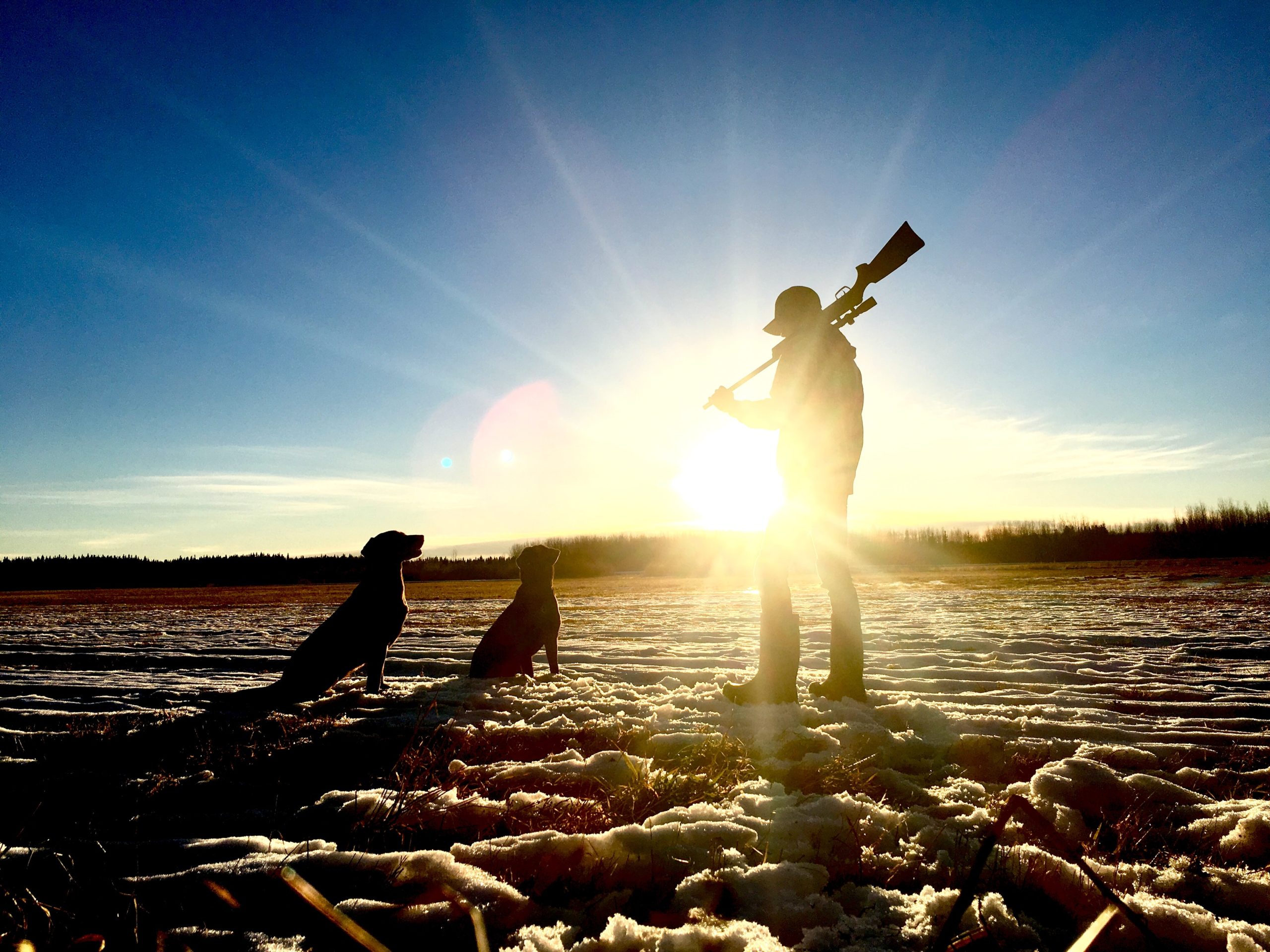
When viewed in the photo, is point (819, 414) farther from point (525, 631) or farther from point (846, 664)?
point (525, 631)

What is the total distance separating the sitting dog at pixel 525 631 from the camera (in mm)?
5090

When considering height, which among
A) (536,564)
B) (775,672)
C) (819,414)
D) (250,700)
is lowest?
(250,700)

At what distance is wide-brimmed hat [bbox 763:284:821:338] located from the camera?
412 cm

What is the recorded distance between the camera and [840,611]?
379 cm

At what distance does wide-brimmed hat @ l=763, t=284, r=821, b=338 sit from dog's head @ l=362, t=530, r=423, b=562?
3.80 metres

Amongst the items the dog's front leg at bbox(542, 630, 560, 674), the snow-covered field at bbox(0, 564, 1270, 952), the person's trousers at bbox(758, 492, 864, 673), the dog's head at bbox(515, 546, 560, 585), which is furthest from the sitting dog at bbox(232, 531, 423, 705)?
the person's trousers at bbox(758, 492, 864, 673)

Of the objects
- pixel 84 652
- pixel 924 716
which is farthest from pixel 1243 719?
pixel 84 652

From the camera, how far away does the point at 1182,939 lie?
139cm

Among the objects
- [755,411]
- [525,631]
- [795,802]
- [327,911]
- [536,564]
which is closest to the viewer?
[327,911]

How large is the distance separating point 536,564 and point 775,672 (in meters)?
2.85

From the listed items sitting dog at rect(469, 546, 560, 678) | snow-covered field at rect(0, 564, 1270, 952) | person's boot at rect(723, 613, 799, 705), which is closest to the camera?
snow-covered field at rect(0, 564, 1270, 952)

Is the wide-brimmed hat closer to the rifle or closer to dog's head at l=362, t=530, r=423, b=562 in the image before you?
the rifle

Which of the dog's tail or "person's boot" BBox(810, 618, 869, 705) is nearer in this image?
"person's boot" BBox(810, 618, 869, 705)

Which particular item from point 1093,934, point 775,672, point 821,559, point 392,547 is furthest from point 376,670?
point 1093,934
